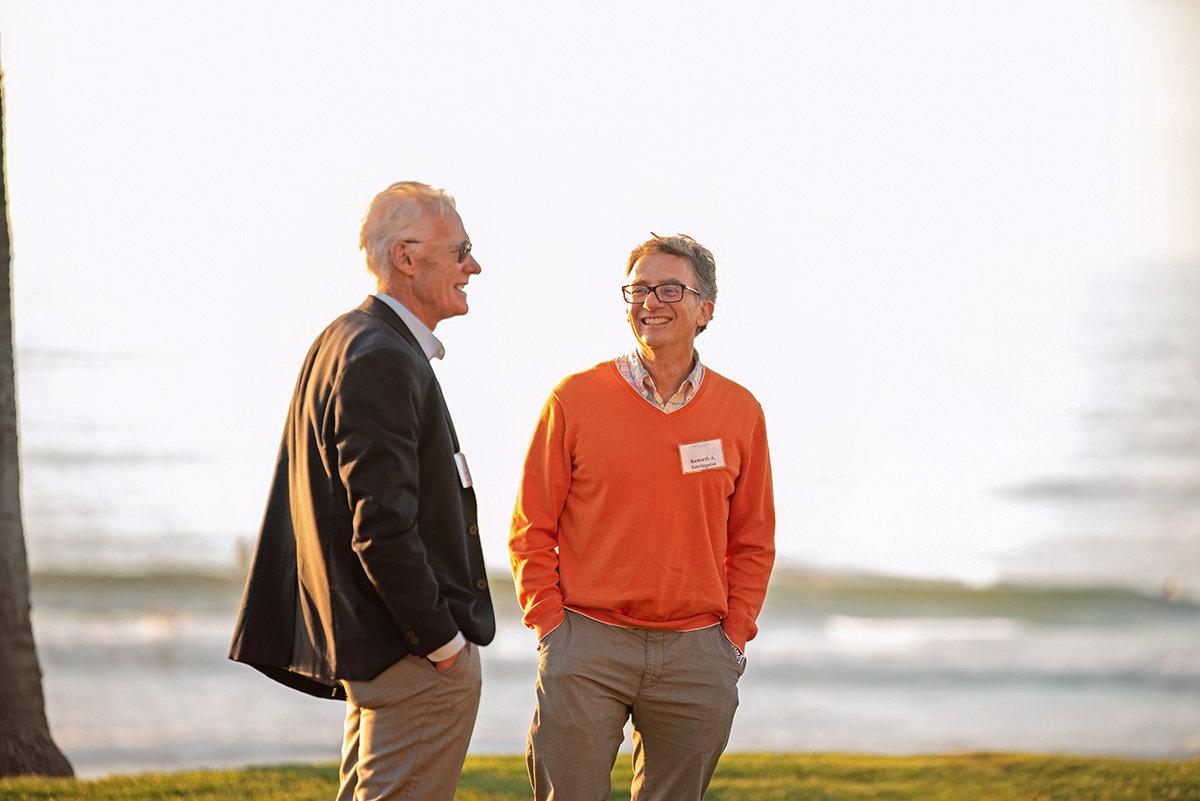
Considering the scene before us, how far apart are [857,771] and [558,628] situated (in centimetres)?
245

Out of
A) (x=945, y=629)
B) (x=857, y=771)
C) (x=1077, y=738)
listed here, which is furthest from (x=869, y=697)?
(x=857, y=771)

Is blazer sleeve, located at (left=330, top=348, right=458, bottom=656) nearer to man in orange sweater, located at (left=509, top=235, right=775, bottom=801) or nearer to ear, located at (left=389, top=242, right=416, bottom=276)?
ear, located at (left=389, top=242, right=416, bottom=276)

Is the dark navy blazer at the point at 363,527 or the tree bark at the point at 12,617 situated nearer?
the dark navy blazer at the point at 363,527

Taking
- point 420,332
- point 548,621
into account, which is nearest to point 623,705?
point 548,621

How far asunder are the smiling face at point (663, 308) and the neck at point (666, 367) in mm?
13

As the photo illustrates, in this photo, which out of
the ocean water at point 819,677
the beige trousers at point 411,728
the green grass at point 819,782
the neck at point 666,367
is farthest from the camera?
the ocean water at point 819,677

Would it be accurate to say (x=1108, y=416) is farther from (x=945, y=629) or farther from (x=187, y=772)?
(x=187, y=772)

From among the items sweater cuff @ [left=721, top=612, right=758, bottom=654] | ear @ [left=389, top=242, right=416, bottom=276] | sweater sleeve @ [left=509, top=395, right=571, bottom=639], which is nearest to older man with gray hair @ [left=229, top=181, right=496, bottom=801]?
ear @ [left=389, top=242, right=416, bottom=276]

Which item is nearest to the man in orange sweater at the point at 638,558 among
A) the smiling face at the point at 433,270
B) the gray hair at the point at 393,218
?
the smiling face at the point at 433,270

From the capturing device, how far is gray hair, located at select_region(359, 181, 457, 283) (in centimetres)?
213

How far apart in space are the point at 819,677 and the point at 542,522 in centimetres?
690

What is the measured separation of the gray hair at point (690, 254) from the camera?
245 centimetres

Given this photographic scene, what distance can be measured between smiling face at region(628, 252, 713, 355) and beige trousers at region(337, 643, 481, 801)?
2.67 feet

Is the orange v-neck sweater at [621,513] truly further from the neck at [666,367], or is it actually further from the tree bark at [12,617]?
the tree bark at [12,617]
